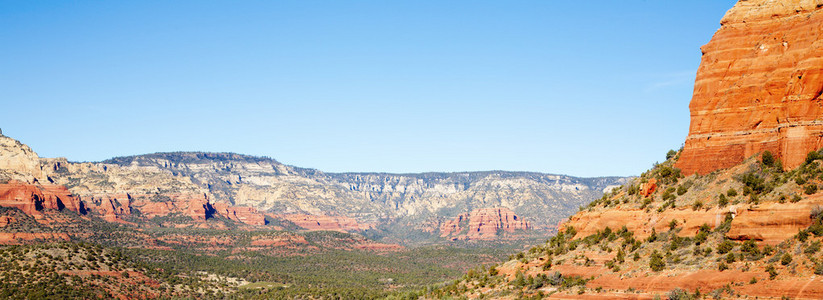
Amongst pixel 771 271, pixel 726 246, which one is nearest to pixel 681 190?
pixel 726 246

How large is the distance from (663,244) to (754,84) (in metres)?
12.3

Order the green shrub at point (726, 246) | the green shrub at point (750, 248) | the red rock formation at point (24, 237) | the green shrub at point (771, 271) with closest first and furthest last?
the green shrub at point (771, 271), the green shrub at point (750, 248), the green shrub at point (726, 246), the red rock formation at point (24, 237)

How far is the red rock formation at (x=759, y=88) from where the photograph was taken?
162 feet

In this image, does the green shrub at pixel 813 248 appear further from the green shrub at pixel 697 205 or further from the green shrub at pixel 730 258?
the green shrub at pixel 697 205

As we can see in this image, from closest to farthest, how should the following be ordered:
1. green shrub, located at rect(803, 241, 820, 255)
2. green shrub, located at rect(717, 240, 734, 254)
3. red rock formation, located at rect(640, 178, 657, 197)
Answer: green shrub, located at rect(803, 241, 820, 255)
green shrub, located at rect(717, 240, 734, 254)
red rock formation, located at rect(640, 178, 657, 197)

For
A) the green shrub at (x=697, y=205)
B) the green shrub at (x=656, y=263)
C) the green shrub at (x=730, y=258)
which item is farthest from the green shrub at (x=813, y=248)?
the green shrub at (x=697, y=205)

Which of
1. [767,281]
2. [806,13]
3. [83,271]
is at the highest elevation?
[806,13]

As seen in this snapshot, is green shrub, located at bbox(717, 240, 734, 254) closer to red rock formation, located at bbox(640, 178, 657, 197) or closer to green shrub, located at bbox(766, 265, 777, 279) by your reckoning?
green shrub, located at bbox(766, 265, 777, 279)

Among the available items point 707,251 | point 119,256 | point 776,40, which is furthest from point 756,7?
point 119,256

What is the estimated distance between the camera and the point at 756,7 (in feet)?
188

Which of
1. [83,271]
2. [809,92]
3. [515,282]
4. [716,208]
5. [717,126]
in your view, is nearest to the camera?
[809,92]

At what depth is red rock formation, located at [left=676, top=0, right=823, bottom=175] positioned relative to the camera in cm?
4938

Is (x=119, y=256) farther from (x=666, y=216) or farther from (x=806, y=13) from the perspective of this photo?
(x=806, y=13)

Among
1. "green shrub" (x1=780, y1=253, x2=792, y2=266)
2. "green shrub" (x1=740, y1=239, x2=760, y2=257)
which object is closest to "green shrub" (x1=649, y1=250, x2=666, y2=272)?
"green shrub" (x1=740, y1=239, x2=760, y2=257)
